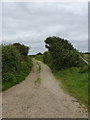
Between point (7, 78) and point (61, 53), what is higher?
point (61, 53)

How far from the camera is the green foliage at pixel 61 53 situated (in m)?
27.1

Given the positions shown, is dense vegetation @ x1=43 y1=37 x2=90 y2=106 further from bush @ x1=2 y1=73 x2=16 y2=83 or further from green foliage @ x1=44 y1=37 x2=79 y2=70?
bush @ x1=2 y1=73 x2=16 y2=83

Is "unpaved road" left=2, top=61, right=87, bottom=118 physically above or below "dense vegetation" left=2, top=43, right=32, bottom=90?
below

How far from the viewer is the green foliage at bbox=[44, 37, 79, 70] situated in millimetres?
27109

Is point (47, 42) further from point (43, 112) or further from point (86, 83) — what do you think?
point (43, 112)

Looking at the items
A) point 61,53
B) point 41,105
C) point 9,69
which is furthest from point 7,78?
point 61,53

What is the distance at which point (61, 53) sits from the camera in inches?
1106

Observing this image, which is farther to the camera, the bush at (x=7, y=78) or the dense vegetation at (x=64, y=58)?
the dense vegetation at (x=64, y=58)

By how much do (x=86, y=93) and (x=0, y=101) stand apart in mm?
4668

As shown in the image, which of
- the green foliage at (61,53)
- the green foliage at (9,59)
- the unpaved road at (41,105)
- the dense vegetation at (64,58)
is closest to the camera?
the unpaved road at (41,105)

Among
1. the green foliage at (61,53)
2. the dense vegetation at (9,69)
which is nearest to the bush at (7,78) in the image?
the dense vegetation at (9,69)

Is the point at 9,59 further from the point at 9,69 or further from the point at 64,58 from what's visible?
the point at 64,58

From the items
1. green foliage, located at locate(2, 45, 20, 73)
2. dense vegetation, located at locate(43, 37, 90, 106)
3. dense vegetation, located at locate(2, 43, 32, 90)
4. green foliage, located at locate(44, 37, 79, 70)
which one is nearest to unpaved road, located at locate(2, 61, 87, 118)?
dense vegetation, located at locate(2, 43, 32, 90)

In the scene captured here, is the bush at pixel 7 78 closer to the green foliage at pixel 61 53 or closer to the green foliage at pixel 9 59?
the green foliage at pixel 9 59
